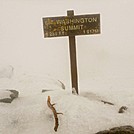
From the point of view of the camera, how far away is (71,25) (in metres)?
7.00

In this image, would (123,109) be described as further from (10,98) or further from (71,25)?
(10,98)

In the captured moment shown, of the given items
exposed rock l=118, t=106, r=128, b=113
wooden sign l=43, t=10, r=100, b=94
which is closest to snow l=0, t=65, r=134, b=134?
exposed rock l=118, t=106, r=128, b=113

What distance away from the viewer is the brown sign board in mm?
6941

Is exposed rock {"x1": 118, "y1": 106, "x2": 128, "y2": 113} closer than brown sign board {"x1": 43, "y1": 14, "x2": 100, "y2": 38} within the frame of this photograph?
Yes

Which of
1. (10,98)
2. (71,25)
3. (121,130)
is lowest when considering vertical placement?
(121,130)

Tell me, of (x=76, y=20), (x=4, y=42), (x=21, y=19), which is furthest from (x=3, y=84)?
(x=21, y=19)

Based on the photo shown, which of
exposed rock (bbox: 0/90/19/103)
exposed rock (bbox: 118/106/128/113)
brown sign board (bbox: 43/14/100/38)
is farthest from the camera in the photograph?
brown sign board (bbox: 43/14/100/38)

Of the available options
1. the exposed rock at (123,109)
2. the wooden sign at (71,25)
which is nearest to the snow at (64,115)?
the exposed rock at (123,109)

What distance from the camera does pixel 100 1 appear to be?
25219 mm

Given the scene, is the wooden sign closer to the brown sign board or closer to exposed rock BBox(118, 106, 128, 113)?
the brown sign board

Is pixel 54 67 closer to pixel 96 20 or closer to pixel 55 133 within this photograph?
pixel 96 20

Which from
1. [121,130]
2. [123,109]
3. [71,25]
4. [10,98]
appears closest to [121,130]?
[121,130]

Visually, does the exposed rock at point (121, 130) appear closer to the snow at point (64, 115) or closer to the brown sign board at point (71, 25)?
the snow at point (64, 115)

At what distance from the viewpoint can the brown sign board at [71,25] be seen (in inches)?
273
